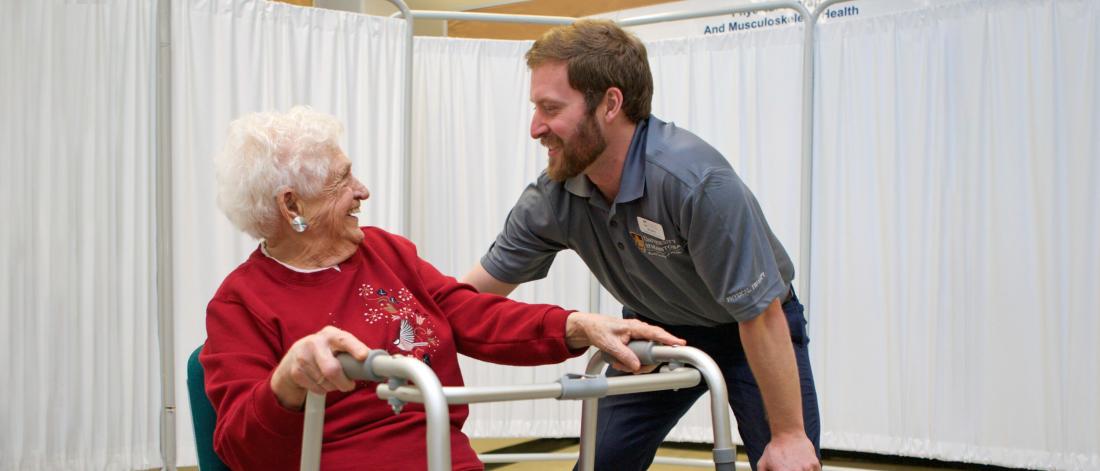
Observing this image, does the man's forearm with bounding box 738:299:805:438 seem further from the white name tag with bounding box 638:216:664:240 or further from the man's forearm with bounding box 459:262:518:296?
the man's forearm with bounding box 459:262:518:296

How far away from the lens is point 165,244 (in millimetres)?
3107

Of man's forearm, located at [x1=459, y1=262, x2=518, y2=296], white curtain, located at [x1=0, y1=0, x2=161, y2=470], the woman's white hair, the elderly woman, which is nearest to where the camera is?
the elderly woman

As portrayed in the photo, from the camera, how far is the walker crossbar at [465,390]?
1250mm

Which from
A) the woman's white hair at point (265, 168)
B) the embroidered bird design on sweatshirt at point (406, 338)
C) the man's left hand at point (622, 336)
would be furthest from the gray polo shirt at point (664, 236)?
the woman's white hair at point (265, 168)

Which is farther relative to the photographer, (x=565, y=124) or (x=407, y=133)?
(x=407, y=133)

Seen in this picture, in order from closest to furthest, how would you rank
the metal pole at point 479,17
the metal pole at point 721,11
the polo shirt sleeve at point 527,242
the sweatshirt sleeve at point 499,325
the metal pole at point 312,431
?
the metal pole at point 312,431 → the sweatshirt sleeve at point 499,325 → the polo shirt sleeve at point 527,242 → the metal pole at point 721,11 → the metal pole at point 479,17

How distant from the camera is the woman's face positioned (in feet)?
6.08

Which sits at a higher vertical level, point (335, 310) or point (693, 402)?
point (335, 310)

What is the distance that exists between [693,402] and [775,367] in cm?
43

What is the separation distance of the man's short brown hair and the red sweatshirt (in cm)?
51

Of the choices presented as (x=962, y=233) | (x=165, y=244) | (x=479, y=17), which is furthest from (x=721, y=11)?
(x=165, y=244)

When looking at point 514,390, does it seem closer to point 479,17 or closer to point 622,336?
point 622,336

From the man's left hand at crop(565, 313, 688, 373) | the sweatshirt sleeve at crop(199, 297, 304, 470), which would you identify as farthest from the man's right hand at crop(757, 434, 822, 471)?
the sweatshirt sleeve at crop(199, 297, 304, 470)

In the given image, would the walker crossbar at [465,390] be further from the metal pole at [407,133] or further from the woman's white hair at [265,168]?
the metal pole at [407,133]
